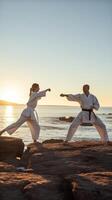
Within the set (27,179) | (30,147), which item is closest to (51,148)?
(30,147)

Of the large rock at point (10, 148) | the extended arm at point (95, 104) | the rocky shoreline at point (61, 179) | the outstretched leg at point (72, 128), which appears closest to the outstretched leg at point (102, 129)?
the extended arm at point (95, 104)

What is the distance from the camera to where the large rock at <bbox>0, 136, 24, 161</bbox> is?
14.1 m

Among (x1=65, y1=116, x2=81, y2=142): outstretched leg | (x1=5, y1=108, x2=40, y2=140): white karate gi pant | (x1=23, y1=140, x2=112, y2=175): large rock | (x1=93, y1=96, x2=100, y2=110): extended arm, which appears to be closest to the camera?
(x1=23, y1=140, x2=112, y2=175): large rock

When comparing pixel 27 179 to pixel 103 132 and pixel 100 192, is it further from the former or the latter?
pixel 103 132

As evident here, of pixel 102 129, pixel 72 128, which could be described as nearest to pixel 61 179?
pixel 72 128

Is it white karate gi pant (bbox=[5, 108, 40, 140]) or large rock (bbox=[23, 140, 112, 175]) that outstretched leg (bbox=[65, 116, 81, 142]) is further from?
large rock (bbox=[23, 140, 112, 175])

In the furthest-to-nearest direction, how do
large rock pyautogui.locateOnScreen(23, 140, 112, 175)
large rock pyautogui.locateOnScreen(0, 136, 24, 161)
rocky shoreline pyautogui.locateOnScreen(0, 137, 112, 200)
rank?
large rock pyautogui.locateOnScreen(0, 136, 24, 161)
large rock pyautogui.locateOnScreen(23, 140, 112, 175)
rocky shoreline pyautogui.locateOnScreen(0, 137, 112, 200)

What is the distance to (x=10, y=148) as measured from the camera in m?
14.1

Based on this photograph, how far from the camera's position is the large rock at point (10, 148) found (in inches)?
555

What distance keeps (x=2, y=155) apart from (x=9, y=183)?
6.95 m

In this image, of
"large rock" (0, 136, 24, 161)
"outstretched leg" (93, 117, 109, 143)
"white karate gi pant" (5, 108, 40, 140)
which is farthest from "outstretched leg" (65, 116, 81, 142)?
"large rock" (0, 136, 24, 161)

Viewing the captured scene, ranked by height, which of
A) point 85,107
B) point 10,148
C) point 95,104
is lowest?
point 10,148

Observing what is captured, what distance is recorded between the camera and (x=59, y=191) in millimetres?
7082

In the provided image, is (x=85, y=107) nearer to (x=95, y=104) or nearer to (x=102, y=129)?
(x=95, y=104)
